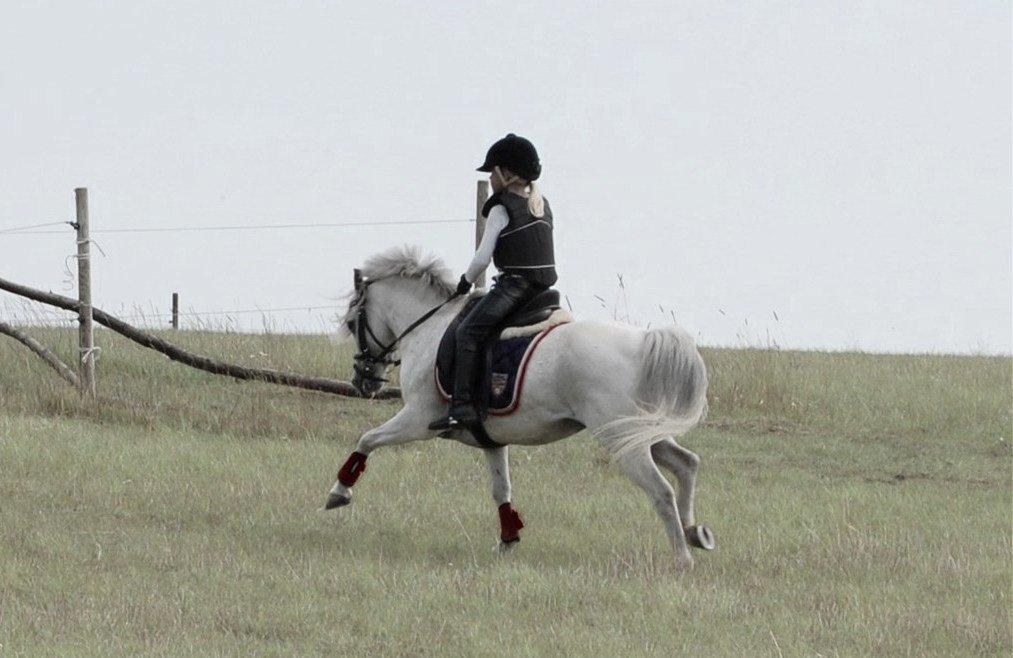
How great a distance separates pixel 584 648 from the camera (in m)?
6.76

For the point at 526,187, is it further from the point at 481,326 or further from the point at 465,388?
the point at 465,388

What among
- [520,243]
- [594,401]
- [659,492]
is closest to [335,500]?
[594,401]

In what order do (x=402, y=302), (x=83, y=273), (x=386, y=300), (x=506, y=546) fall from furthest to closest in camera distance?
1. (x=83, y=273)
2. (x=386, y=300)
3. (x=402, y=302)
4. (x=506, y=546)

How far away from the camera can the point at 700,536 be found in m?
8.90

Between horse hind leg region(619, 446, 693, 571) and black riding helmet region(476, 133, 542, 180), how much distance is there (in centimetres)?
194

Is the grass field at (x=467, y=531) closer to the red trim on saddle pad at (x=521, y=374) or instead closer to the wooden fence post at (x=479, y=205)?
the red trim on saddle pad at (x=521, y=374)

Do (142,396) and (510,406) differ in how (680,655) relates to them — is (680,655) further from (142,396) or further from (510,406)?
(142,396)

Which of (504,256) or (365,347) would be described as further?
(365,347)

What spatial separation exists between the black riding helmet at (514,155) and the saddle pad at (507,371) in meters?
1.03

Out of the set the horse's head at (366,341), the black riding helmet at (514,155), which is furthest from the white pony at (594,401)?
the black riding helmet at (514,155)

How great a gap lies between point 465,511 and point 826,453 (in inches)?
220

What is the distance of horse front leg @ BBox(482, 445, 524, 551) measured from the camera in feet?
30.8

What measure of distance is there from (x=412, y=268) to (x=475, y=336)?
112 centimetres

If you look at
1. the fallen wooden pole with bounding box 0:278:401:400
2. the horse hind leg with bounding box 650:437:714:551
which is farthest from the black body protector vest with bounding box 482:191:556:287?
the fallen wooden pole with bounding box 0:278:401:400
